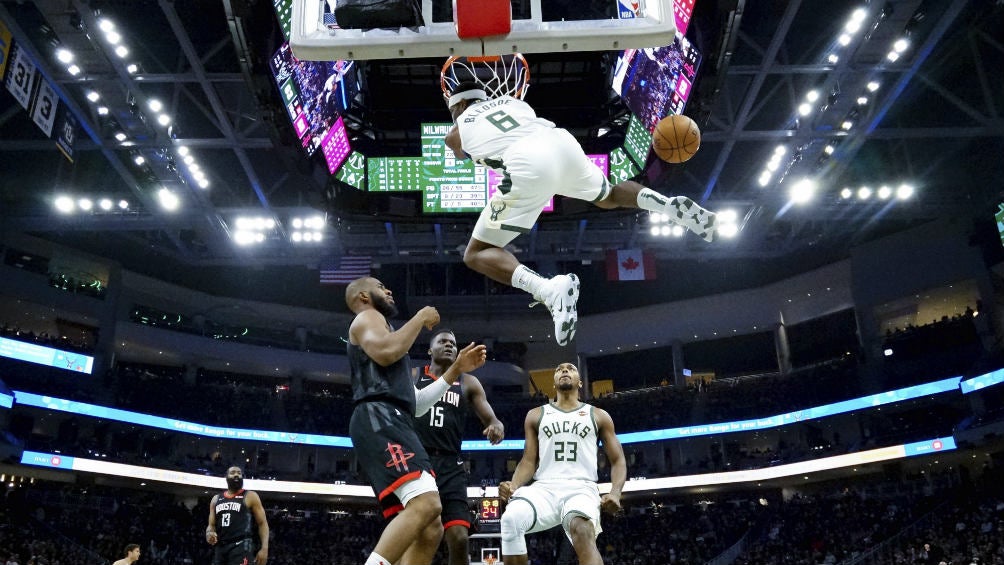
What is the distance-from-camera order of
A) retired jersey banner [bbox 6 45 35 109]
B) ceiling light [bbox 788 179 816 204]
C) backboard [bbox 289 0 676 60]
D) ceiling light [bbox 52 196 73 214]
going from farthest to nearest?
ceiling light [bbox 52 196 73 214], ceiling light [bbox 788 179 816 204], retired jersey banner [bbox 6 45 35 109], backboard [bbox 289 0 676 60]

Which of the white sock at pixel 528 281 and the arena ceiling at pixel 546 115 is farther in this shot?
the arena ceiling at pixel 546 115

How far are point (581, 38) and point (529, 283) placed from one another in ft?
5.15

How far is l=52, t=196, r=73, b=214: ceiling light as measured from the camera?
19.0 m

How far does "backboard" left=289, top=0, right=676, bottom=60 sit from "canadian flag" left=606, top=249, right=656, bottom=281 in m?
16.5

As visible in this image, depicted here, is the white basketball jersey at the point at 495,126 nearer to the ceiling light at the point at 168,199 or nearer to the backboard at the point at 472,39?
the backboard at the point at 472,39

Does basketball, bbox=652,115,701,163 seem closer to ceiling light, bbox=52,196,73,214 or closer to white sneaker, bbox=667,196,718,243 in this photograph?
white sneaker, bbox=667,196,718,243

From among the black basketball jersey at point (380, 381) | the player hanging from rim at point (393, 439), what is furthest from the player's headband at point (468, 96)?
the black basketball jersey at point (380, 381)

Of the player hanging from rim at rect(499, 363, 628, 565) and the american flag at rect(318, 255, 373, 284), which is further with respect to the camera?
the american flag at rect(318, 255, 373, 284)

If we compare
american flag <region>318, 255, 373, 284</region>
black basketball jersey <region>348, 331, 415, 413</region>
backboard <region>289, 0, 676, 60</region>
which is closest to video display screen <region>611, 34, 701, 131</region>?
backboard <region>289, 0, 676, 60</region>

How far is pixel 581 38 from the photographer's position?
4.46 metres

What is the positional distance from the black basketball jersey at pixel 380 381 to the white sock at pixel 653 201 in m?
2.08

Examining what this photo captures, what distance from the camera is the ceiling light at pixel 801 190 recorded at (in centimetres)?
1853

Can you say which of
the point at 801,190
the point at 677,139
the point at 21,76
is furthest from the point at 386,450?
the point at 801,190

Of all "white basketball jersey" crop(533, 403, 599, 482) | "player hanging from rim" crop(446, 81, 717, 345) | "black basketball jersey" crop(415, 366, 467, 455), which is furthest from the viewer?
"black basketball jersey" crop(415, 366, 467, 455)
